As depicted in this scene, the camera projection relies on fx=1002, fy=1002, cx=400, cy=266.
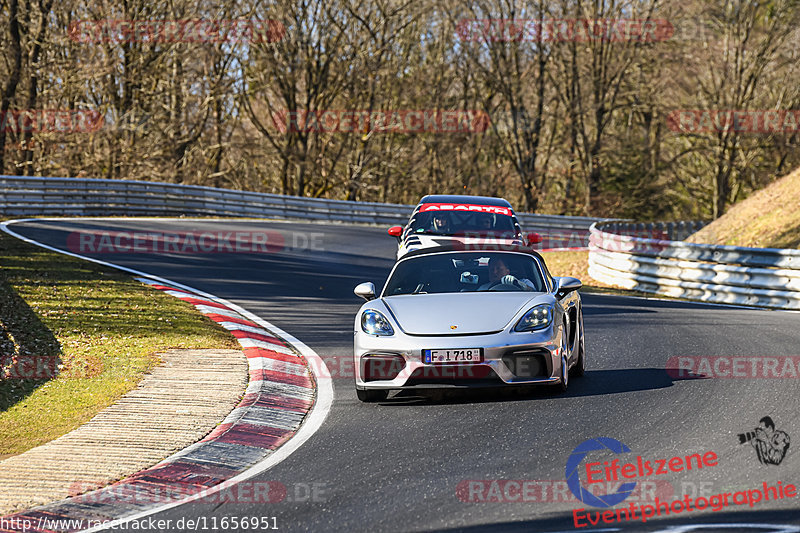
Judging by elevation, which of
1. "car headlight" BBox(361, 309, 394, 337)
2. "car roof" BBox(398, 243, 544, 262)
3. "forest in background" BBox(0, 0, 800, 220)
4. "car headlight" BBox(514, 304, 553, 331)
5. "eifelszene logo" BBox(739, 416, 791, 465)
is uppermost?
→ "forest in background" BBox(0, 0, 800, 220)

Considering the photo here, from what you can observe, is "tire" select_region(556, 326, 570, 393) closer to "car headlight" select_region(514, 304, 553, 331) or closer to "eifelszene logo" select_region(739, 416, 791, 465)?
"car headlight" select_region(514, 304, 553, 331)

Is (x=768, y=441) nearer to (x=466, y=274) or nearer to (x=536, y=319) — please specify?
(x=536, y=319)

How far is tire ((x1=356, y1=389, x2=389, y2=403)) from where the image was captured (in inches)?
326

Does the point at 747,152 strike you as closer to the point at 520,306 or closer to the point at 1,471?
the point at 520,306

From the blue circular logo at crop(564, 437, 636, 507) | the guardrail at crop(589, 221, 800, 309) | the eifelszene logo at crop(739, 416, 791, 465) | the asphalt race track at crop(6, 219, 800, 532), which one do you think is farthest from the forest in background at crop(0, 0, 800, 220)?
the eifelszene logo at crop(739, 416, 791, 465)

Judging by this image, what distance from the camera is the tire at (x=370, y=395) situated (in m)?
8.27

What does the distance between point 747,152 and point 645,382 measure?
40.3m

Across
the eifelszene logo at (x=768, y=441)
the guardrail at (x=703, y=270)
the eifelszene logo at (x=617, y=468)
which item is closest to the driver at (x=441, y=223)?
the guardrail at (x=703, y=270)

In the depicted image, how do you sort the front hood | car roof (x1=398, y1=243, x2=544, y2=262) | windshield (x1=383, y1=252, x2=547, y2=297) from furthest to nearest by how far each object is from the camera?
car roof (x1=398, y1=243, x2=544, y2=262) < windshield (x1=383, y1=252, x2=547, y2=297) < the front hood

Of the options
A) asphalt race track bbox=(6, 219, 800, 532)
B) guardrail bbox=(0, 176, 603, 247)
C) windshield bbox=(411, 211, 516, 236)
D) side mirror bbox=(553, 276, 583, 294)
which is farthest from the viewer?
guardrail bbox=(0, 176, 603, 247)

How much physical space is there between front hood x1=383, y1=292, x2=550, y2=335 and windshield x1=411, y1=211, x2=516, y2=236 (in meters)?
6.82

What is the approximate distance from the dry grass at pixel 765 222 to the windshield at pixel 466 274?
16.7m

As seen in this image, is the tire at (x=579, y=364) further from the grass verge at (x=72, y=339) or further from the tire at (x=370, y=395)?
the grass verge at (x=72, y=339)

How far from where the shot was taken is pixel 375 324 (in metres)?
8.30
